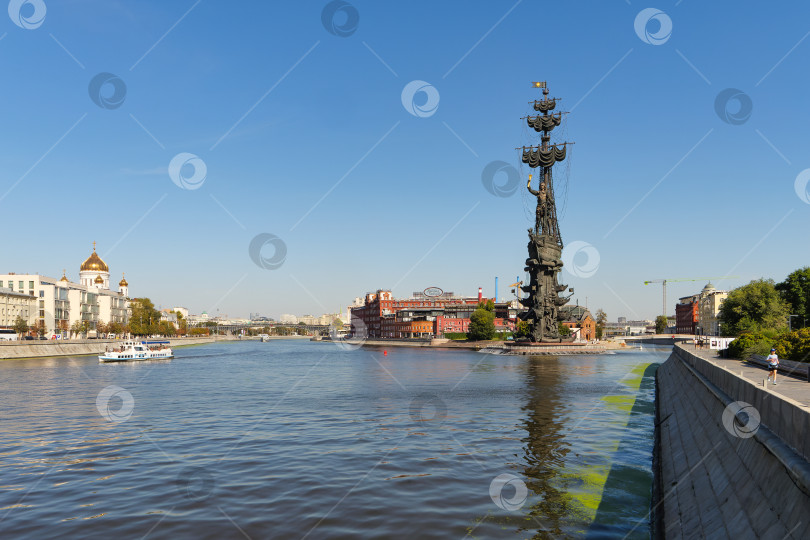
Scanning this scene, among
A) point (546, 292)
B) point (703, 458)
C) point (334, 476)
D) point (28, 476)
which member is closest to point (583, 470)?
point (703, 458)

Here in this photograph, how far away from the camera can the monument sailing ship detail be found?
140 m

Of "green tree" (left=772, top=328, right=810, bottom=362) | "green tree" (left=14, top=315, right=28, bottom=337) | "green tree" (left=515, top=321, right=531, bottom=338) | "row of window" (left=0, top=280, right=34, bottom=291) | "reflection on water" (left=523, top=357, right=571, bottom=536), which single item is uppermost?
"row of window" (left=0, top=280, right=34, bottom=291)

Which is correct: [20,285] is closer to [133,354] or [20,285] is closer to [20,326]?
[20,326]

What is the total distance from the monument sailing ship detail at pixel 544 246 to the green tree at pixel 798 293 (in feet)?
151

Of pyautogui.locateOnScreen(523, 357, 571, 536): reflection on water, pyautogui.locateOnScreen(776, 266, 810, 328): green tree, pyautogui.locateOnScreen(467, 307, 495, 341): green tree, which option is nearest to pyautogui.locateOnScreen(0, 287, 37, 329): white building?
pyautogui.locateOnScreen(467, 307, 495, 341): green tree

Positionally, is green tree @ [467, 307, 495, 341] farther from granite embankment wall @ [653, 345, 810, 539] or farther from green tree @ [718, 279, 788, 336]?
granite embankment wall @ [653, 345, 810, 539]

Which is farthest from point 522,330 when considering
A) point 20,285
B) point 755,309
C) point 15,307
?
point 20,285

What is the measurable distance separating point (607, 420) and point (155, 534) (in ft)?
92.3

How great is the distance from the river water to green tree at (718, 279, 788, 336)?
67.2 metres

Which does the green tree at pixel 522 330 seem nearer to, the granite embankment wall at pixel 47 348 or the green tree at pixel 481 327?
the green tree at pixel 481 327

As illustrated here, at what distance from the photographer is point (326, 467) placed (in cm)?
2411

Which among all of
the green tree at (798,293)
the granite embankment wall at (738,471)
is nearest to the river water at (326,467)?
the granite embankment wall at (738,471)

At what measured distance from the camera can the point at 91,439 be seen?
30.4 meters

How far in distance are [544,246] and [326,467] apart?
124702 mm
